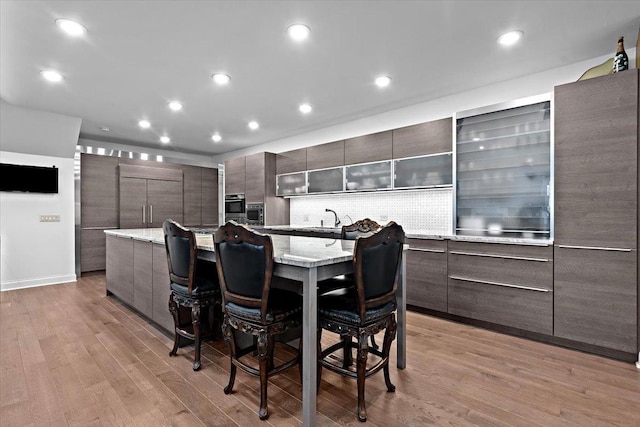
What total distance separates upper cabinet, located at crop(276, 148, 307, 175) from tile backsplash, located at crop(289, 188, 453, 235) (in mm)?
559

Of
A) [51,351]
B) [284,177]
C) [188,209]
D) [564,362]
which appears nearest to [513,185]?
[564,362]

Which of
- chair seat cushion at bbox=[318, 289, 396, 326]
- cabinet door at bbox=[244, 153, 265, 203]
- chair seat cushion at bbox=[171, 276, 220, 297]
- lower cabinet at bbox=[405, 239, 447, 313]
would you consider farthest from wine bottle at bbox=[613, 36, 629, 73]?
cabinet door at bbox=[244, 153, 265, 203]

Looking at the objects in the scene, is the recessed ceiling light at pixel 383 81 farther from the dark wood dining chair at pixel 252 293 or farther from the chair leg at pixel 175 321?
the chair leg at pixel 175 321

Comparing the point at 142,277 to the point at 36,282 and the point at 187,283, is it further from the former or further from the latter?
the point at 36,282

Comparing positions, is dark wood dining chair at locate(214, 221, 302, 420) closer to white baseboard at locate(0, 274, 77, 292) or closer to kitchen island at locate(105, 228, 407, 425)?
kitchen island at locate(105, 228, 407, 425)

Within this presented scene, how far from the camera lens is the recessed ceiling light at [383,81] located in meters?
3.49

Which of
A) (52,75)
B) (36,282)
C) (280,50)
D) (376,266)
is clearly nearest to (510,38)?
(280,50)

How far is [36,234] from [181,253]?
4383 mm

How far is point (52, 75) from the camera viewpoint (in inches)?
132

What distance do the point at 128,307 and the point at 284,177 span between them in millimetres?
3150

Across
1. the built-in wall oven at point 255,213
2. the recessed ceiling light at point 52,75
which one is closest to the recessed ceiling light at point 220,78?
the recessed ceiling light at point 52,75

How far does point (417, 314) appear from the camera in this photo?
3.64 metres

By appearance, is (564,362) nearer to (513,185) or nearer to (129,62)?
(513,185)

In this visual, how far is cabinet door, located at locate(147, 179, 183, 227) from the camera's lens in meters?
6.71
